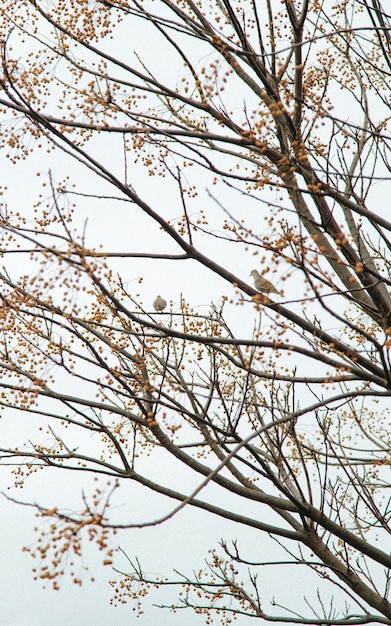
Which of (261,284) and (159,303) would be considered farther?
(159,303)

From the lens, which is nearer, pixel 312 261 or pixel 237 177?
pixel 312 261

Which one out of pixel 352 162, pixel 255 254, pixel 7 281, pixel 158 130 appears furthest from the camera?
pixel 352 162

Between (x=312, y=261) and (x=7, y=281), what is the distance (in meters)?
3.16

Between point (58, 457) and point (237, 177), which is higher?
point (237, 177)

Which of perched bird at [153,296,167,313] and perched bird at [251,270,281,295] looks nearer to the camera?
perched bird at [251,270,281,295]

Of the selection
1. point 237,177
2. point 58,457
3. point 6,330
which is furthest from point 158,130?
point 58,457

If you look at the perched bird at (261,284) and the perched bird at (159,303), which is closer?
the perched bird at (261,284)

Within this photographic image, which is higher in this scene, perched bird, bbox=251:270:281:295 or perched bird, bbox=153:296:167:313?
perched bird, bbox=153:296:167:313

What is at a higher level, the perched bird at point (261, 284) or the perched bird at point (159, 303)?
the perched bird at point (159, 303)

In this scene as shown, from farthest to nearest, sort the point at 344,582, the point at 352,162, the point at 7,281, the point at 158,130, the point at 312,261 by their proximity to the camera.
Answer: the point at 352,162 → the point at 344,582 → the point at 7,281 → the point at 158,130 → the point at 312,261

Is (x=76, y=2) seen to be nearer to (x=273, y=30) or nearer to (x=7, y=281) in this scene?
(x=273, y=30)

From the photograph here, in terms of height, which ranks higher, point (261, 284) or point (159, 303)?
point (159, 303)

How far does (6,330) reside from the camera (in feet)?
20.6

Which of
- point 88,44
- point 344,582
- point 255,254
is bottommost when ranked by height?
point 344,582
